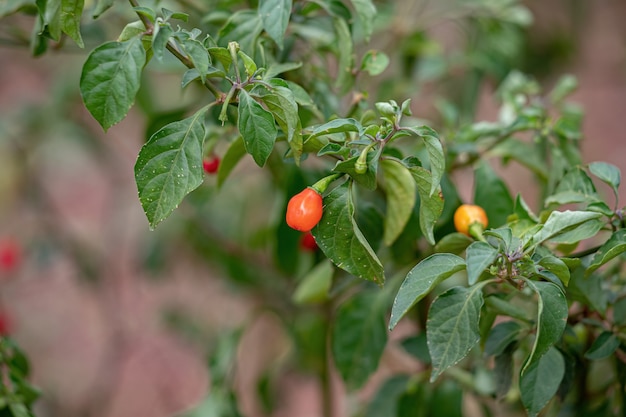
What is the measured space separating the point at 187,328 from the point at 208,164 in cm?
126

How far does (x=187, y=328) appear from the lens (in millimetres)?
2133

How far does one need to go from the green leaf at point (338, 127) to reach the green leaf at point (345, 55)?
196 millimetres

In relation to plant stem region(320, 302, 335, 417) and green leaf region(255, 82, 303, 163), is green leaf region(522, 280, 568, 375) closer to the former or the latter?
green leaf region(255, 82, 303, 163)

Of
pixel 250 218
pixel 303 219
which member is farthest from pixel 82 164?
pixel 303 219

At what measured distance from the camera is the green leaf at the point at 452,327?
2.25 feet

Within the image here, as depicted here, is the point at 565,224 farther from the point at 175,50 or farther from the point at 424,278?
the point at 175,50

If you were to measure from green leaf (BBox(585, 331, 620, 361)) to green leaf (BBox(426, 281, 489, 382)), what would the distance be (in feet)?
0.63

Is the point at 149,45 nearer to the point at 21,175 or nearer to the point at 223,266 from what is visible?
the point at 223,266

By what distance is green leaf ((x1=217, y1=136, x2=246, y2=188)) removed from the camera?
2.68ft

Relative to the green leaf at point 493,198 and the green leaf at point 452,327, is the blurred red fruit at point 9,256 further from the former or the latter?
the green leaf at point 452,327

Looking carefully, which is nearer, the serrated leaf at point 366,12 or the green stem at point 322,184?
the green stem at point 322,184

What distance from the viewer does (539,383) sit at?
762 mm

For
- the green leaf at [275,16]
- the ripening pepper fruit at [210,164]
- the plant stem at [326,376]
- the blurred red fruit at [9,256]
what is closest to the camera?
the green leaf at [275,16]

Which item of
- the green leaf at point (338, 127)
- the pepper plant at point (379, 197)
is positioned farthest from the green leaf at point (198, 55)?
the green leaf at point (338, 127)
